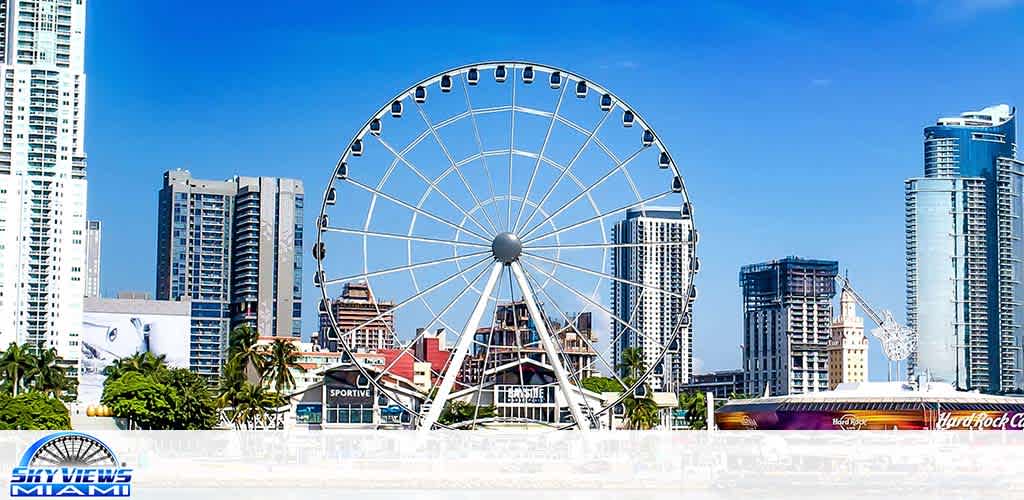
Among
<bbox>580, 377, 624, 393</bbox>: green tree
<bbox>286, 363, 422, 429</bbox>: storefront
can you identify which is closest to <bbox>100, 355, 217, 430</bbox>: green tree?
<bbox>286, 363, 422, 429</bbox>: storefront

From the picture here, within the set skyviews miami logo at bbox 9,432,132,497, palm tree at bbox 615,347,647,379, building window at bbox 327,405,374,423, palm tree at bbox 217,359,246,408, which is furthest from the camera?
palm tree at bbox 615,347,647,379

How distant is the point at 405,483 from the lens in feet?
235

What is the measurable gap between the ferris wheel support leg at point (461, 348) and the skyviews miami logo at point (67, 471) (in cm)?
2282

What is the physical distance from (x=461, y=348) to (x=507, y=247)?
6.62m

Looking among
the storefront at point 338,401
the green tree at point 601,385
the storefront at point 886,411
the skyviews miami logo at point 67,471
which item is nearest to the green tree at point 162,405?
the storefront at point 338,401

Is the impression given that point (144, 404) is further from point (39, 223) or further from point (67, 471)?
point (39, 223)

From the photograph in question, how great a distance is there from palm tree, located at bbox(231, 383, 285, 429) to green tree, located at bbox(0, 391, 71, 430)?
1415cm

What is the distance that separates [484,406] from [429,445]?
54592 millimetres

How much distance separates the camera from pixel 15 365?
128m

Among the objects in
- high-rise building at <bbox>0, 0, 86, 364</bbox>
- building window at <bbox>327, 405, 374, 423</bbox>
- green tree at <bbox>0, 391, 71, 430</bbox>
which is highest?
high-rise building at <bbox>0, 0, 86, 364</bbox>

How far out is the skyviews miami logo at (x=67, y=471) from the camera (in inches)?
1764

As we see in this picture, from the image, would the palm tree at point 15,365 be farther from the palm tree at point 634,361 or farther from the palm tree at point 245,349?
the palm tree at point 634,361

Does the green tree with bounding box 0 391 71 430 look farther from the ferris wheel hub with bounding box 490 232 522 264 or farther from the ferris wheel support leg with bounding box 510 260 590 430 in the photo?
the ferris wheel hub with bounding box 490 232 522 264

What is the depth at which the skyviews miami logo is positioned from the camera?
4481 centimetres
